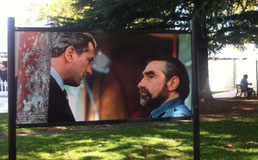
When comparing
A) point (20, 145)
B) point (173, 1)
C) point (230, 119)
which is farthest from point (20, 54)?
point (173, 1)

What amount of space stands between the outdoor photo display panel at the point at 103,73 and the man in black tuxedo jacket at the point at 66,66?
0.05m

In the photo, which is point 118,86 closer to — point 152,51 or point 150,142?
point 152,51

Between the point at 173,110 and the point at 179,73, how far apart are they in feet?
1.70

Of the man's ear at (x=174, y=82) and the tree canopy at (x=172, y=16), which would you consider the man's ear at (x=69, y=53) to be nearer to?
the man's ear at (x=174, y=82)

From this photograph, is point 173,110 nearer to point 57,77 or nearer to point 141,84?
point 141,84

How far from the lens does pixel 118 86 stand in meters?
4.23

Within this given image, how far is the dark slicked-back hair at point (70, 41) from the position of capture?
396 centimetres

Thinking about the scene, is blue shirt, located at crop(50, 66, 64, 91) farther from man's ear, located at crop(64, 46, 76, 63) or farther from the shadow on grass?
the shadow on grass

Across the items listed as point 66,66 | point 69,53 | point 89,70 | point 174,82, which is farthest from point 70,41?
point 174,82

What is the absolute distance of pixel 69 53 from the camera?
157 inches

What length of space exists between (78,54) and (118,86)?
0.66 m

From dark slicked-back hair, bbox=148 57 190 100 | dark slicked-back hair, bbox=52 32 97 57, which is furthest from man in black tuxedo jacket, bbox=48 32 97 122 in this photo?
dark slicked-back hair, bbox=148 57 190 100

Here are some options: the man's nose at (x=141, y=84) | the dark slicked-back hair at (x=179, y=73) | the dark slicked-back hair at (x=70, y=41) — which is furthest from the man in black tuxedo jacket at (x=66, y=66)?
the dark slicked-back hair at (x=179, y=73)

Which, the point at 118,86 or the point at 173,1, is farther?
the point at 173,1
